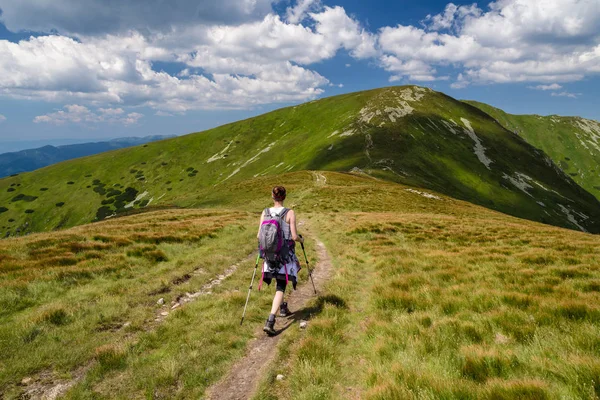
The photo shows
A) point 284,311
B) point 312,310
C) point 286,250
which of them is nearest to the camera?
point 286,250

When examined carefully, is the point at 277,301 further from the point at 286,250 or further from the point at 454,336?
the point at 454,336

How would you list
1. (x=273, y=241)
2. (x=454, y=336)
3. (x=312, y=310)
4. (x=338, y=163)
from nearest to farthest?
(x=454, y=336)
(x=273, y=241)
(x=312, y=310)
(x=338, y=163)

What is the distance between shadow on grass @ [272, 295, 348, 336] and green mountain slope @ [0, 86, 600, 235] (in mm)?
58799

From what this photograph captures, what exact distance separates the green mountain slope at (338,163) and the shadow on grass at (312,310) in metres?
58.8

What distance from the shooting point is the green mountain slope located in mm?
106812

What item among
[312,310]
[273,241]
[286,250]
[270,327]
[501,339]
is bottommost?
[312,310]

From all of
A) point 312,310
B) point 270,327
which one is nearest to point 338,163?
point 312,310

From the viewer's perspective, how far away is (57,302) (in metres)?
9.76

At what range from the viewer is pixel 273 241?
8891 mm

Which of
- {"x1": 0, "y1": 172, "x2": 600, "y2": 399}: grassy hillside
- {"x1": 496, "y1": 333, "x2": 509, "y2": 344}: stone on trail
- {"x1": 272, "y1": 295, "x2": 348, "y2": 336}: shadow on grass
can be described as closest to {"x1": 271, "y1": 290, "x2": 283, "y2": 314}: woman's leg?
{"x1": 272, "y1": 295, "x2": 348, "y2": 336}: shadow on grass

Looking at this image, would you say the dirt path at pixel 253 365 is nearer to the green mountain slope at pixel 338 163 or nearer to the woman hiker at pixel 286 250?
the woman hiker at pixel 286 250

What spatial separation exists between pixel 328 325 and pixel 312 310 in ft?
5.83

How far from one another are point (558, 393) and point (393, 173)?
83608 mm

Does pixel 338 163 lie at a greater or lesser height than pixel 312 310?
greater
